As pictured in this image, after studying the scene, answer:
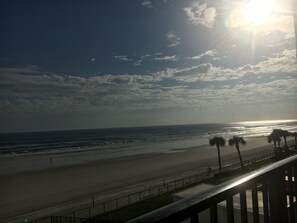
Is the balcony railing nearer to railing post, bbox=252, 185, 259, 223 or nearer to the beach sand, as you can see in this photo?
railing post, bbox=252, 185, 259, 223

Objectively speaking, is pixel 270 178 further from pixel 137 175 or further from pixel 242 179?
pixel 137 175

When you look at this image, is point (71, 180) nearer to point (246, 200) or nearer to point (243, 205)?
point (246, 200)

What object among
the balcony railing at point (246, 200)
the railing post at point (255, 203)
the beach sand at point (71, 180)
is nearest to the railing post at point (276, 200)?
the balcony railing at point (246, 200)

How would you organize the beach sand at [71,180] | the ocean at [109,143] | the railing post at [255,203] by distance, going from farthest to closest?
the ocean at [109,143], the beach sand at [71,180], the railing post at [255,203]

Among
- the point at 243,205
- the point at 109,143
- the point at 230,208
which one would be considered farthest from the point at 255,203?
the point at 109,143

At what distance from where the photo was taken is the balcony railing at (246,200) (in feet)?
4.63

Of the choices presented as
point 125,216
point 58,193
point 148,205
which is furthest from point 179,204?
point 58,193

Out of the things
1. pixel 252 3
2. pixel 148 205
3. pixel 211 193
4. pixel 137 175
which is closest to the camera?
pixel 211 193

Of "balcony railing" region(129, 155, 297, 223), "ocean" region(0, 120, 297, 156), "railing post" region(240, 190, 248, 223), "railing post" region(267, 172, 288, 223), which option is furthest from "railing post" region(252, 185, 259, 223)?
"ocean" region(0, 120, 297, 156)

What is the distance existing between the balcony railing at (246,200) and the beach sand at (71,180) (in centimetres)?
2002

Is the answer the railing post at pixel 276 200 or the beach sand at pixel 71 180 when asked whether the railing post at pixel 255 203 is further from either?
the beach sand at pixel 71 180

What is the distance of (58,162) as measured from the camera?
46.8 m

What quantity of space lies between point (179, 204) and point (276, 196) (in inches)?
48.1

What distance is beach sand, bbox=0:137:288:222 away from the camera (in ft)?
78.1
